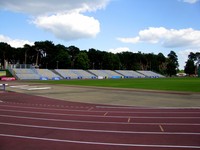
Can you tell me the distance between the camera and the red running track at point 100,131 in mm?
9336

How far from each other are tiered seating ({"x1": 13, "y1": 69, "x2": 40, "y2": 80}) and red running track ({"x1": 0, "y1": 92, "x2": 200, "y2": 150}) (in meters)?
71.4

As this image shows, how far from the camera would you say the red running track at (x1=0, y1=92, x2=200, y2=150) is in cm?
934

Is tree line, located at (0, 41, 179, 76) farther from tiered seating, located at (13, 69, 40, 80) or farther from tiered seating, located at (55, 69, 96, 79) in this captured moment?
tiered seating, located at (13, 69, 40, 80)

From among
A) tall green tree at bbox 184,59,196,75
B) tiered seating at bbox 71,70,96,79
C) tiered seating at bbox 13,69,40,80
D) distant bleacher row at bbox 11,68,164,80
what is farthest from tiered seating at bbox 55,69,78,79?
tall green tree at bbox 184,59,196,75

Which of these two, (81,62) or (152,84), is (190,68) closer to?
(81,62)

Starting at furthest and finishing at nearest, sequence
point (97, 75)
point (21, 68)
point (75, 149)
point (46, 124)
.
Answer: point (97, 75) → point (21, 68) → point (46, 124) → point (75, 149)

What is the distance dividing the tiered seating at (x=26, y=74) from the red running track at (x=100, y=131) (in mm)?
71432

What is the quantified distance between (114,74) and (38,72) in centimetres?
3940

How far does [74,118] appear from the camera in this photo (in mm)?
14656

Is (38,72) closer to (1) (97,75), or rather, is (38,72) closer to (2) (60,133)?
(1) (97,75)

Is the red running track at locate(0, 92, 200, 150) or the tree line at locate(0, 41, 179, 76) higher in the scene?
the tree line at locate(0, 41, 179, 76)

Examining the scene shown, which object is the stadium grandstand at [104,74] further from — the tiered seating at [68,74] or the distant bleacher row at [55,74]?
the tiered seating at [68,74]

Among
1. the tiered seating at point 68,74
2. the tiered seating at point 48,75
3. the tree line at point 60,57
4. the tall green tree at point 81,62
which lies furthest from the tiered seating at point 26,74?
the tall green tree at point 81,62

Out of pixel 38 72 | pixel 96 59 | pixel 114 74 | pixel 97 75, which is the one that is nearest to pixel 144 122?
pixel 38 72
